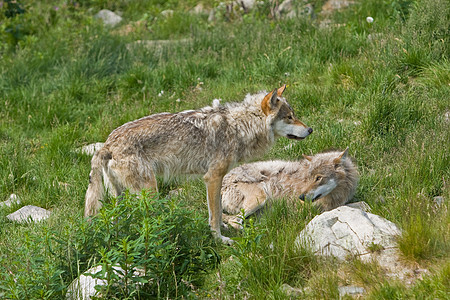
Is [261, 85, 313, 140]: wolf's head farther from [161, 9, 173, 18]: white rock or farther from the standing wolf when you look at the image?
[161, 9, 173, 18]: white rock

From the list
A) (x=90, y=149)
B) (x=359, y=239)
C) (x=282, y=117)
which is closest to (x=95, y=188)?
(x=282, y=117)

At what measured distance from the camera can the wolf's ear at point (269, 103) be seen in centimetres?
623

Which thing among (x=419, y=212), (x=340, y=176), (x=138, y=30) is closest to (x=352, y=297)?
(x=419, y=212)

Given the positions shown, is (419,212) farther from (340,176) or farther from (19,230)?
(19,230)

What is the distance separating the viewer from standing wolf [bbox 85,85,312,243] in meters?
5.73

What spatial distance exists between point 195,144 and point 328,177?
65.3 inches

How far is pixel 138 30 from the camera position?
496 inches

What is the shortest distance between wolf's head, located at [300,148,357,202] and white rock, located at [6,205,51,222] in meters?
3.20

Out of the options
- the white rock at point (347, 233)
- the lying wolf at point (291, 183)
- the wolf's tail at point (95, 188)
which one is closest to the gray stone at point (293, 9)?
the lying wolf at point (291, 183)

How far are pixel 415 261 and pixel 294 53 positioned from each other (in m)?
5.66

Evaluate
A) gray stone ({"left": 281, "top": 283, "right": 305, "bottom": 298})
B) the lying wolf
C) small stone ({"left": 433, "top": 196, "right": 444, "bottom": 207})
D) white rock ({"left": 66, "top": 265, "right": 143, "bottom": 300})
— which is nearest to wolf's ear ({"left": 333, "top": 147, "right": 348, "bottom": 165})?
the lying wolf

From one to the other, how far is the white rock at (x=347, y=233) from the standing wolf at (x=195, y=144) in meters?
1.12

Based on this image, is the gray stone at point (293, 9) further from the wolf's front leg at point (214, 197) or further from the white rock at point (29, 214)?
the white rock at point (29, 214)

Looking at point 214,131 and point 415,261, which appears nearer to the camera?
point 415,261
